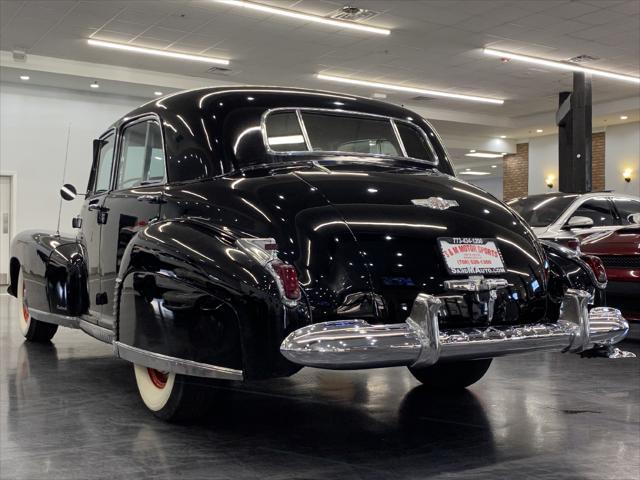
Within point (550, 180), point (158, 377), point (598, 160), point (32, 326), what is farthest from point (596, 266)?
point (550, 180)

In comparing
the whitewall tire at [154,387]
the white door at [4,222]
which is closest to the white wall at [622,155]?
the white door at [4,222]

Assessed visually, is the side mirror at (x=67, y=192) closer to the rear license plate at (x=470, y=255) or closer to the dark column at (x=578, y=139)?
the rear license plate at (x=470, y=255)

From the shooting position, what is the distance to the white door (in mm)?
17234

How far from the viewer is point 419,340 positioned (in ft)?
10.7

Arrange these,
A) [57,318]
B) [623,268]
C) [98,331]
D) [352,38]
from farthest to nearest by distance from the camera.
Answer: [352,38] < [623,268] < [57,318] < [98,331]

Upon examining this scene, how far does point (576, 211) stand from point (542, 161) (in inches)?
684

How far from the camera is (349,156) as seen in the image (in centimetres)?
439

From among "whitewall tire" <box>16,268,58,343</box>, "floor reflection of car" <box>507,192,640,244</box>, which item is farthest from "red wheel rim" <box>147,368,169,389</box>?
"floor reflection of car" <box>507,192,640,244</box>

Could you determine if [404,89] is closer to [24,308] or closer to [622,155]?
[622,155]

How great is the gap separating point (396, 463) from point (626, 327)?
149 centimetres

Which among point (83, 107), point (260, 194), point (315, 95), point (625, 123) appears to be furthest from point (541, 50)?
point (260, 194)

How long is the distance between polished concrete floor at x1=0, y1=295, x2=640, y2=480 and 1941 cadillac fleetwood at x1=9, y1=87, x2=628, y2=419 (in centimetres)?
37

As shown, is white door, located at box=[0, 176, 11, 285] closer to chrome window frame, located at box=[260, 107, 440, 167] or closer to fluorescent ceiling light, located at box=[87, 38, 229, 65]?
fluorescent ceiling light, located at box=[87, 38, 229, 65]

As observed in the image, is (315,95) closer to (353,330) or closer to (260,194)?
(260,194)
